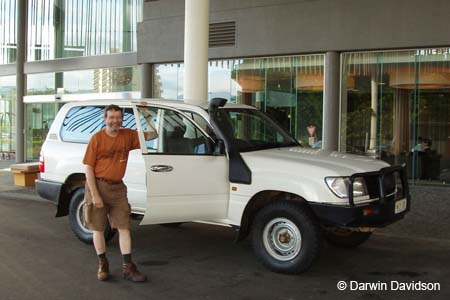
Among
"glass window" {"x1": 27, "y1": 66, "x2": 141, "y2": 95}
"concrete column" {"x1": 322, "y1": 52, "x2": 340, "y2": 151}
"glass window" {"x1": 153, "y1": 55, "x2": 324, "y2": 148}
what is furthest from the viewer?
"glass window" {"x1": 27, "y1": 66, "x2": 141, "y2": 95}

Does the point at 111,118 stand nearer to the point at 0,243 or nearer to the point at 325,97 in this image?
the point at 0,243

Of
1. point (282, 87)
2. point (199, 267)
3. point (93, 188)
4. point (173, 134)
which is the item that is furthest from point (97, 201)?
point (282, 87)

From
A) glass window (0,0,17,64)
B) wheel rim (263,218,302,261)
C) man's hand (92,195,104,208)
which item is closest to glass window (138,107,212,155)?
man's hand (92,195,104,208)

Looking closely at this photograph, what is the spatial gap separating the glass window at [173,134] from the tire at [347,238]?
213 cm

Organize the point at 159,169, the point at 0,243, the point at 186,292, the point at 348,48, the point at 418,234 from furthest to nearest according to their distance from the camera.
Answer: the point at 348,48 < the point at 418,234 < the point at 0,243 < the point at 159,169 < the point at 186,292

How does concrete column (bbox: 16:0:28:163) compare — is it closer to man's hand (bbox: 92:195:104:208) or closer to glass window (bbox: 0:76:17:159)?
glass window (bbox: 0:76:17:159)

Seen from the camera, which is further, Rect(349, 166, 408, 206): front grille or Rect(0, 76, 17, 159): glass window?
Rect(0, 76, 17, 159): glass window

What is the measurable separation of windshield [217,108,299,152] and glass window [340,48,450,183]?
23.9 feet

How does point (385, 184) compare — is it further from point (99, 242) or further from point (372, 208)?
point (99, 242)

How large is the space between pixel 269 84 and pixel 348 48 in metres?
2.72

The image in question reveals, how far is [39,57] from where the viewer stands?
22.2 meters

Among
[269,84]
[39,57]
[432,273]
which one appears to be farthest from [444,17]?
[39,57]

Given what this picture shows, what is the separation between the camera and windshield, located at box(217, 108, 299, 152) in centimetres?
653

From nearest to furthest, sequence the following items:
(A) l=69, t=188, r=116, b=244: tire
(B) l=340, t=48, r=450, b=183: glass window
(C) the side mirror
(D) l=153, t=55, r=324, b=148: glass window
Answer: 1. (C) the side mirror
2. (A) l=69, t=188, r=116, b=244: tire
3. (B) l=340, t=48, r=450, b=183: glass window
4. (D) l=153, t=55, r=324, b=148: glass window
